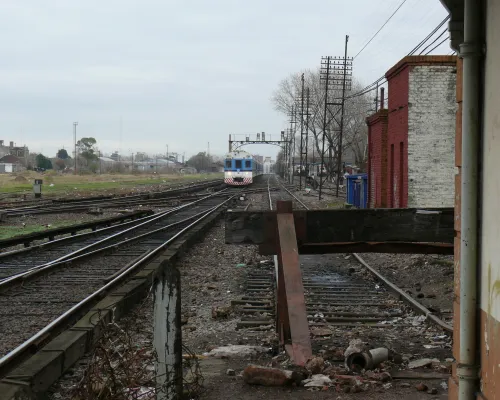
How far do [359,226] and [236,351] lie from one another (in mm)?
1705

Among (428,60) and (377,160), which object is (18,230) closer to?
(377,160)

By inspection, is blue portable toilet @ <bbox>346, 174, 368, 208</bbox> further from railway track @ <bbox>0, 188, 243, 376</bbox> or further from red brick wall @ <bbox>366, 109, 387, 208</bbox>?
railway track @ <bbox>0, 188, 243, 376</bbox>

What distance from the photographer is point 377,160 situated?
23.6 meters

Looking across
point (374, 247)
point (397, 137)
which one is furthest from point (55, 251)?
point (397, 137)

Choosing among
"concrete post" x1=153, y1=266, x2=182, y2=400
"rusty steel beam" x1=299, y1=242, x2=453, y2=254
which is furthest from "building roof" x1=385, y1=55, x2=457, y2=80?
"concrete post" x1=153, y1=266, x2=182, y2=400

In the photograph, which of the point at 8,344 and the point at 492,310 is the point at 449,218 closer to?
Result: the point at 492,310

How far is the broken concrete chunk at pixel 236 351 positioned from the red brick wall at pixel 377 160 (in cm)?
1706

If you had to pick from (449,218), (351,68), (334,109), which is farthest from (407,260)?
(334,109)

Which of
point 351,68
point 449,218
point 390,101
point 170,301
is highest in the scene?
point 351,68

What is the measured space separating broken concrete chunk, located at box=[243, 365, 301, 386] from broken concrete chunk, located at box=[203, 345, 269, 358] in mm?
1058

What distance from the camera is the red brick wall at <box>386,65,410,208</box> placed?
765 inches

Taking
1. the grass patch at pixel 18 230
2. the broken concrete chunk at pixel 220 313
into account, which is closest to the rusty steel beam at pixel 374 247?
the broken concrete chunk at pixel 220 313

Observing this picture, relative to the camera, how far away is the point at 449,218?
6066 mm

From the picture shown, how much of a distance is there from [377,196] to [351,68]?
18.6 metres
